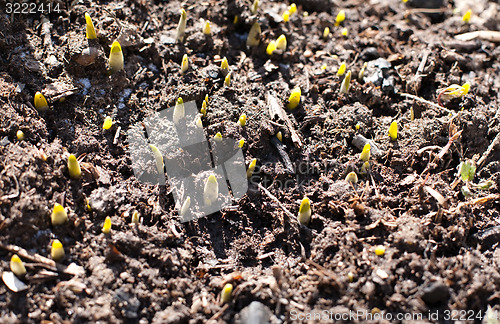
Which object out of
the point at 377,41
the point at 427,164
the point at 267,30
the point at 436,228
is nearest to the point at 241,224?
the point at 436,228

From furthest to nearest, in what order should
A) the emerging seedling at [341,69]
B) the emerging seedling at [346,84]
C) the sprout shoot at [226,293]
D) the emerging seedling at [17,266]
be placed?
the emerging seedling at [341,69] < the emerging seedling at [346,84] < the sprout shoot at [226,293] < the emerging seedling at [17,266]

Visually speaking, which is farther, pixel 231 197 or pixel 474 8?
pixel 474 8

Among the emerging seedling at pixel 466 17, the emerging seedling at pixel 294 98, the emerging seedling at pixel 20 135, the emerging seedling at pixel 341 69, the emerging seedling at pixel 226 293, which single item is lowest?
the emerging seedling at pixel 226 293

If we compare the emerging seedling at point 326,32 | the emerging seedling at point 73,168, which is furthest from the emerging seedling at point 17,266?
the emerging seedling at point 326,32

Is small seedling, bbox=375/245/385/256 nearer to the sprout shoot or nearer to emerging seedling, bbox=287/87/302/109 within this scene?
the sprout shoot

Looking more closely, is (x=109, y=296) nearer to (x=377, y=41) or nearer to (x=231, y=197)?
(x=231, y=197)

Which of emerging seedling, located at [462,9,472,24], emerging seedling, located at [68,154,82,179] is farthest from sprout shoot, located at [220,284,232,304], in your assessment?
emerging seedling, located at [462,9,472,24]

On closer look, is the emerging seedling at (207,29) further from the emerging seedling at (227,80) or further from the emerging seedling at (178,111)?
the emerging seedling at (178,111)

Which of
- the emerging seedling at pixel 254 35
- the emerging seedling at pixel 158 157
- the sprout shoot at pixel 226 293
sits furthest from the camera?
the emerging seedling at pixel 254 35
